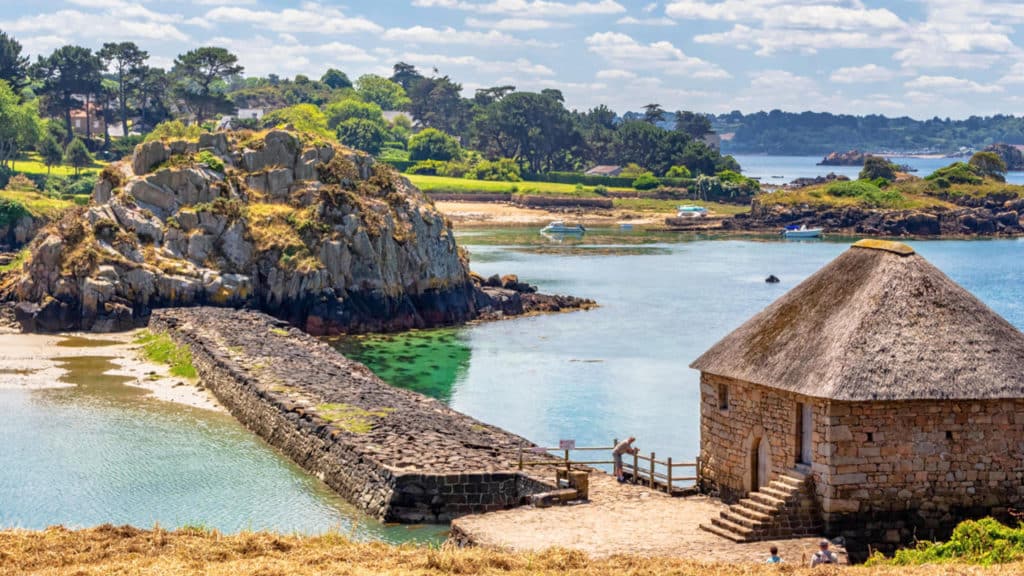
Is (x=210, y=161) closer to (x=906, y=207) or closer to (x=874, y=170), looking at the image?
(x=906, y=207)

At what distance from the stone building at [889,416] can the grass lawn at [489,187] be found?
125 meters

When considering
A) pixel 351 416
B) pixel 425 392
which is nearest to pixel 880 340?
pixel 351 416

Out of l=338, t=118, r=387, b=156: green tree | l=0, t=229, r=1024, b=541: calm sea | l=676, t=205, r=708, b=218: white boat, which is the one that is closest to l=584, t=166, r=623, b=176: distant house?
l=338, t=118, r=387, b=156: green tree

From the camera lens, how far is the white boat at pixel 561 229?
131000mm

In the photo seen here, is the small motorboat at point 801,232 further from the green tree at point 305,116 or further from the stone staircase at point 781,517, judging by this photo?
the stone staircase at point 781,517

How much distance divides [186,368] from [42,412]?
22.8 feet

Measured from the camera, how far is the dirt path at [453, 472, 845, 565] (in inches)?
915

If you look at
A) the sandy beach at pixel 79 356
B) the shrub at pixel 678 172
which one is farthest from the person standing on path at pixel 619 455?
the shrub at pixel 678 172

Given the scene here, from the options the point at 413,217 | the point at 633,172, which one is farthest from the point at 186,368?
the point at 633,172

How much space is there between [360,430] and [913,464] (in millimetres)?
13944

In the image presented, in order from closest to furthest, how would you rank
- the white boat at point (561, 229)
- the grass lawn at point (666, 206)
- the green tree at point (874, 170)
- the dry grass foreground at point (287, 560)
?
the dry grass foreground at point (287, 560) < the white boat at point (561, 229) < the grass lawn at point (666, 206) < the green tree at point (874, 170)

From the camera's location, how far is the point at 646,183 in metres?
170

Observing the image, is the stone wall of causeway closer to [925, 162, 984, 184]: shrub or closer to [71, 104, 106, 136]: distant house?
[71, 104, 106, 136]: distant house

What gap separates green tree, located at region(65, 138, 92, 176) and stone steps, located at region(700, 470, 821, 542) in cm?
10345
